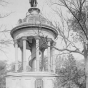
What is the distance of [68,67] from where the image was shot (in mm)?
14734

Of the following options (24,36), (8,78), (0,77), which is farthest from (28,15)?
(0,77)

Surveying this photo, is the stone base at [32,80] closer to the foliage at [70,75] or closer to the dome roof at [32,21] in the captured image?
the foliage at [70,75]

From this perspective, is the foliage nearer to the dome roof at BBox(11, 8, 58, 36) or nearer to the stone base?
the stone base

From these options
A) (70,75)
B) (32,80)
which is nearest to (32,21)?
(32,80)

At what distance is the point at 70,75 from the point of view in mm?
14141

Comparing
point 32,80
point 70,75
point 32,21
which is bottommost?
point 32,80

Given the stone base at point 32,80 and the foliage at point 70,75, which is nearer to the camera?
the foliage at point 70,75

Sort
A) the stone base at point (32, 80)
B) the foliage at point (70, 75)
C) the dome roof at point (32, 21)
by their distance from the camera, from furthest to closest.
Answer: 1. the dome roof at point (32, 21)
2. the stone base at point (32, 80)
3. the foliage at point (70, 75)

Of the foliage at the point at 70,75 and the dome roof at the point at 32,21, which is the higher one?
the dome roof at the point at 32,21

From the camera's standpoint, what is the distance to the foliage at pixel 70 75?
1384 cm

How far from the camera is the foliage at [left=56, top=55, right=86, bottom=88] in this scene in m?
13.8

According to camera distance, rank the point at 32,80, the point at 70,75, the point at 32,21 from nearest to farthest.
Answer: the point at 70,75, the point at 32,80, the point at 32,21

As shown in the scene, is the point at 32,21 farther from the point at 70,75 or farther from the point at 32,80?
the point at 70,75

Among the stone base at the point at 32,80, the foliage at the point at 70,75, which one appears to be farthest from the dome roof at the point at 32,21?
the foliage at the point at 70,75
